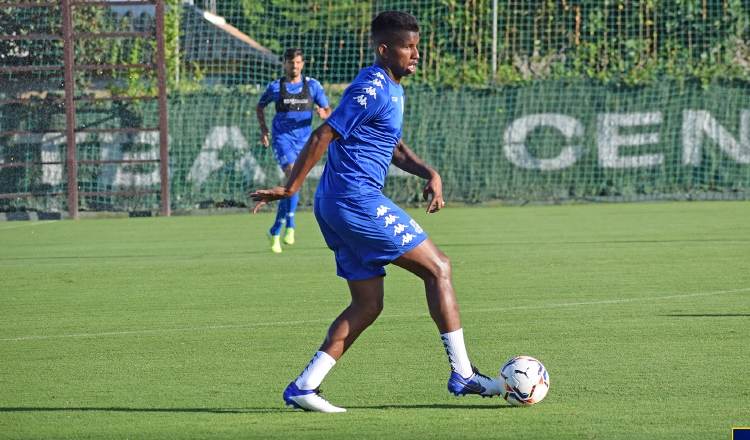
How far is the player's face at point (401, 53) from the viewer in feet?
17.6

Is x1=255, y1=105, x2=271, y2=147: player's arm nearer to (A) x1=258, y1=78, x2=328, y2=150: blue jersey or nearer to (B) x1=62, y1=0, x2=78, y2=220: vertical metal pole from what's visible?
(A) x1=258, y1=78, x2=328, y2=150: blue jersey

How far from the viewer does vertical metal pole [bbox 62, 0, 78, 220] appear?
1956 centimetres

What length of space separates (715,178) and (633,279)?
466 inches

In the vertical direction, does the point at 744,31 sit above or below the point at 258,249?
above

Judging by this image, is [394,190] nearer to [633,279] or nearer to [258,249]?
[258,249]

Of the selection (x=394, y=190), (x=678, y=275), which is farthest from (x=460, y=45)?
(x=678, y=275)

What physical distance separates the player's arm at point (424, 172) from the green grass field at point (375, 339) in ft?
3.30

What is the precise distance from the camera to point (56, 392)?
225 inches

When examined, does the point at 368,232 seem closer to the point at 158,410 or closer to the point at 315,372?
the point at 315,372

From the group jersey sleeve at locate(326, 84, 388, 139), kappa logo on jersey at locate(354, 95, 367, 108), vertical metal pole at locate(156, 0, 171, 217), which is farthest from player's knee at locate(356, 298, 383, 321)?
vertical metal pole at locate(156, 0, 171, 217)

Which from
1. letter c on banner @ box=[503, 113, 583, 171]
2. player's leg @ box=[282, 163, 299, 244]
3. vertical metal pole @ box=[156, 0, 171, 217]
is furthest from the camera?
letter c on banner @ box=[503, 113, 583, 171]

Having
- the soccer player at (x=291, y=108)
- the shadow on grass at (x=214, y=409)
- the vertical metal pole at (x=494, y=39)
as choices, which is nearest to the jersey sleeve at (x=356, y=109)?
the shadow on grass at (x=214, y=409)


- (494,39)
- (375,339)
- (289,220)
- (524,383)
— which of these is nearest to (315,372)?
(524,383)

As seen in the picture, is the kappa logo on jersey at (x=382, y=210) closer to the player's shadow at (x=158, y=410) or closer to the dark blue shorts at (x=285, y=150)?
the player's shadow at (x=158, y=410)
